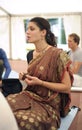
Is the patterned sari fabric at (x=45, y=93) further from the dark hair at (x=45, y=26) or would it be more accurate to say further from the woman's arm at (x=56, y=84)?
the dark hair at (x=45, y=26)

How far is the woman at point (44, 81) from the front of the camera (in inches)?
66.7

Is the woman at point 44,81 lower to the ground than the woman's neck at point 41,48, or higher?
lower

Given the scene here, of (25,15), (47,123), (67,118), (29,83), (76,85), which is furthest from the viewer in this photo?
(25,15)

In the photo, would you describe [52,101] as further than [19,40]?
No

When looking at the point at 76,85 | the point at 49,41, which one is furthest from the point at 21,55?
the point at 49,41

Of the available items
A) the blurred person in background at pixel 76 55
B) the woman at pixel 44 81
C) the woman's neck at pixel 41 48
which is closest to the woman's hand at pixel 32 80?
the woman at pixel 44 81

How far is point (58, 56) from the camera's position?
71.6 inches

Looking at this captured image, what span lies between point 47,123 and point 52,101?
10.8 inches

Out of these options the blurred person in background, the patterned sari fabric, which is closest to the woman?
the patterned sari fabric

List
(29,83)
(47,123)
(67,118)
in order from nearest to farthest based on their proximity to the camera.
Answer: (47,123) < (29,83) < (67,118)

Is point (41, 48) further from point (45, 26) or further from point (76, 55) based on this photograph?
point (76, 55)

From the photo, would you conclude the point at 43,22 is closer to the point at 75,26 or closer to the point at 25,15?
the point at 75,26

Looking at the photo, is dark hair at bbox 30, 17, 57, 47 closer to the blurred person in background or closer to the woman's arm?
the woman's arm

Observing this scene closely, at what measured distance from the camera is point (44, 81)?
71.3 inches
